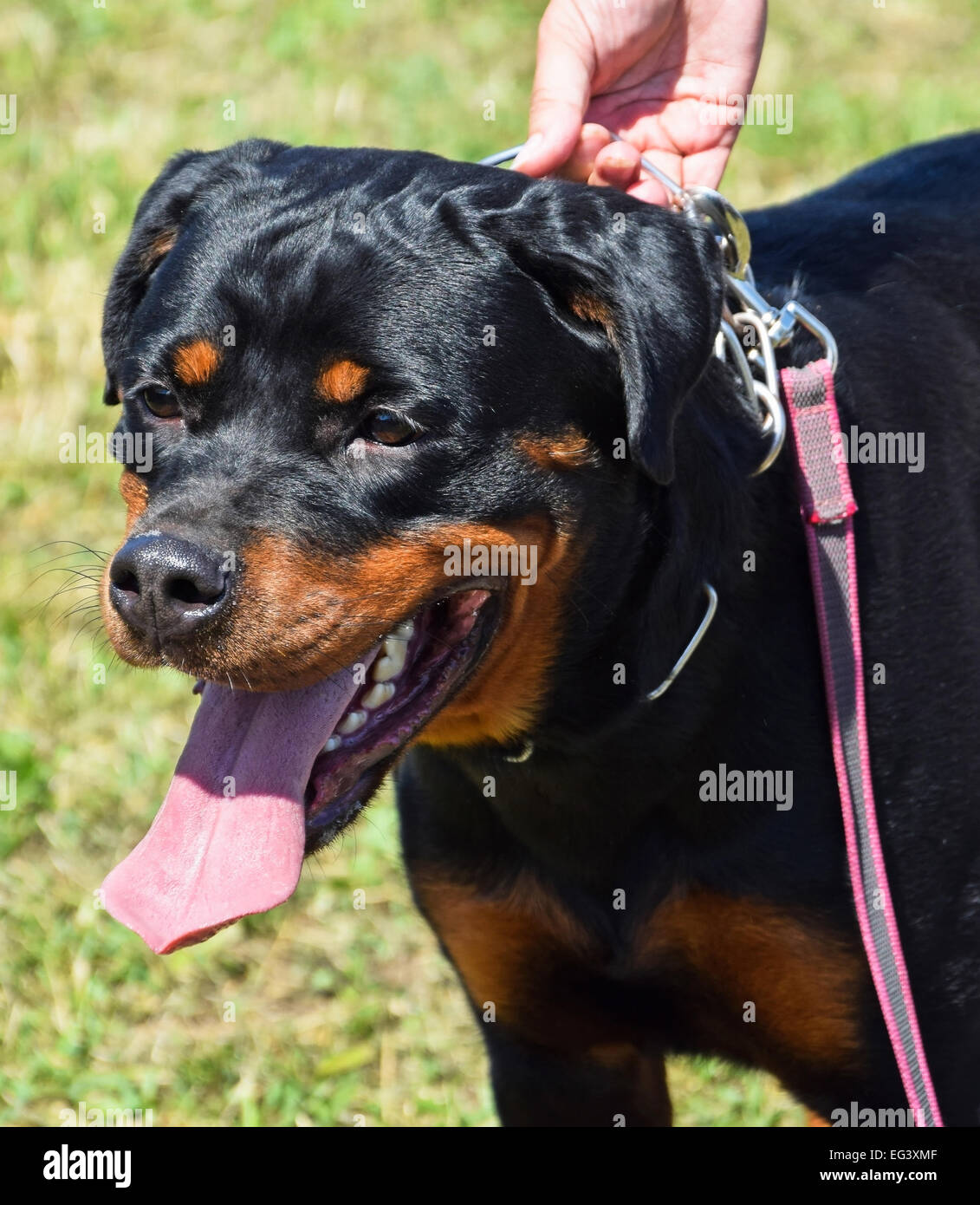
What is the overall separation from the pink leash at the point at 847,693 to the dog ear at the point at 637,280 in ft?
1.06

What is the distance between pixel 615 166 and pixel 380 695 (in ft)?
4.19

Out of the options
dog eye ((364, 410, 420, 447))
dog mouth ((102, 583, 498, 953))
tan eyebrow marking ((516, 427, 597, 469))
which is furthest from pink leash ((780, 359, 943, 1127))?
dog eye ((364, 410, 420, 447))

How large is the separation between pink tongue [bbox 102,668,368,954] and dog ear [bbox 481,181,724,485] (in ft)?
2.42

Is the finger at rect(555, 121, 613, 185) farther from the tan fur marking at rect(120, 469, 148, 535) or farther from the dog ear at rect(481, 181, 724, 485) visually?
the tan fur marking at rect(120, 469, 148, 535)

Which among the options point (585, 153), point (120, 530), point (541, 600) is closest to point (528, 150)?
point (585, 153)

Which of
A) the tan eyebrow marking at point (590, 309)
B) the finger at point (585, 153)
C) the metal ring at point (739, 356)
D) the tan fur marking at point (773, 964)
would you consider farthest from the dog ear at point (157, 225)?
the tan fur marking at point (773, 964)

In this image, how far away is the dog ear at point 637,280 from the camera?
2785 millimetres

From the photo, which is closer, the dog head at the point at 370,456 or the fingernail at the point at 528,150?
the dog head at the point at 370,456

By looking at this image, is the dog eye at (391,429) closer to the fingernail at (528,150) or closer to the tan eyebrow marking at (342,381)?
the tan eyebrow marking at (342,381)

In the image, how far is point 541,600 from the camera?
299 centimetres

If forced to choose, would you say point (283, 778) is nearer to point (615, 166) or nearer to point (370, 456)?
point (370, 456)

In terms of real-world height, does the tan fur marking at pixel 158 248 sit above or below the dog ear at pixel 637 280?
above

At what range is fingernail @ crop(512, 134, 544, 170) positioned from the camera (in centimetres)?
341
